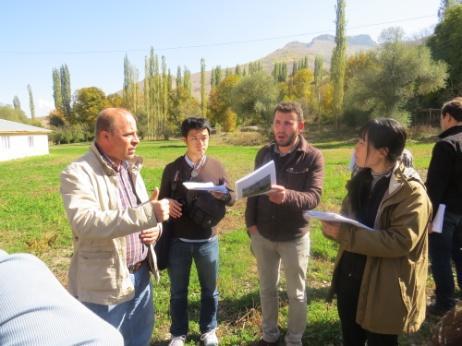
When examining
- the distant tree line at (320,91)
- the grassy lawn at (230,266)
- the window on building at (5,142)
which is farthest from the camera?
the distant tree line at (320,91)

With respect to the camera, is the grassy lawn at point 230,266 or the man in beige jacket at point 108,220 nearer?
the man in beige jacket at point 108,220

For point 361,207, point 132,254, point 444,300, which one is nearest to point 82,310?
point 132,254

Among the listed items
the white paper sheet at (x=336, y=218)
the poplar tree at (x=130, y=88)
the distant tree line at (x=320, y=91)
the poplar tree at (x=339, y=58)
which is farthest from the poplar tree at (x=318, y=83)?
the white paper sheet at (x=336, y=218)

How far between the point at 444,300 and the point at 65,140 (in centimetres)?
5693

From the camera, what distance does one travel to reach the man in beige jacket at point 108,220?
218cm

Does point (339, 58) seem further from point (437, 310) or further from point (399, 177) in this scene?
point (399, 177)

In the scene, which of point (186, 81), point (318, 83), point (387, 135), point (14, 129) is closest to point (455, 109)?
point (387, 135)


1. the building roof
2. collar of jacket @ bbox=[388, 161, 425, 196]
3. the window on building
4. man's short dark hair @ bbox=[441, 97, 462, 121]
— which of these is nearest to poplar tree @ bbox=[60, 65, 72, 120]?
the building roof

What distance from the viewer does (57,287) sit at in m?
0.89

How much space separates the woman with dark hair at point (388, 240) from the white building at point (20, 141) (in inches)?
1277

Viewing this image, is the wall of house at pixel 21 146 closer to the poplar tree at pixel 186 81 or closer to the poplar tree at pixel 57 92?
the poplar tree at pixel 186 81

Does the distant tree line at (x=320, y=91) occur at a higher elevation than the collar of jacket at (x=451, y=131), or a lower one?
higher

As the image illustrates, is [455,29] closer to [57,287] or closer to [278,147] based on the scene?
[278,147]

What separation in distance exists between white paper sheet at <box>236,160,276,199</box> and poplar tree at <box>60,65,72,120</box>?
229 ft
